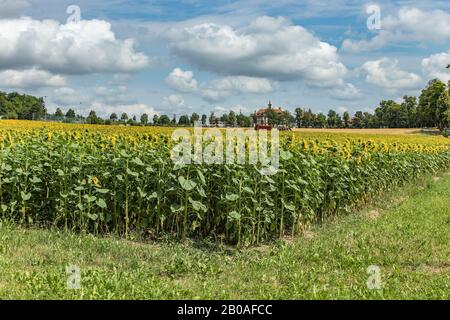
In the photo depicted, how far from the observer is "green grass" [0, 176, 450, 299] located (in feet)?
20.0

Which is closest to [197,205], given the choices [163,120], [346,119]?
[163,120]

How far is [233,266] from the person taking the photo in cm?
781

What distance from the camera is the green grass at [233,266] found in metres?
6.09

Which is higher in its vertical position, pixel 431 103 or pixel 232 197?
pixel 431 103

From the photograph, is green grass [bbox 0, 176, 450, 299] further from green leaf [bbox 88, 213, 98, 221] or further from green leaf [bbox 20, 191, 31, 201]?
green leaf [bbox 20, 191, 31, 201]

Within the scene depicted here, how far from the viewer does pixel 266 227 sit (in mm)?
9852

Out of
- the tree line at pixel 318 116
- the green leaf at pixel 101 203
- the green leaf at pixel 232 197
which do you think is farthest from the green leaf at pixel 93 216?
the tree line at pixel 318 116

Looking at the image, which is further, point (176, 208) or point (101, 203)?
point (101, 203)

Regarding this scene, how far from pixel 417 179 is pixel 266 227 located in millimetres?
13697

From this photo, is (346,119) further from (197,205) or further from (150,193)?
(197,205)

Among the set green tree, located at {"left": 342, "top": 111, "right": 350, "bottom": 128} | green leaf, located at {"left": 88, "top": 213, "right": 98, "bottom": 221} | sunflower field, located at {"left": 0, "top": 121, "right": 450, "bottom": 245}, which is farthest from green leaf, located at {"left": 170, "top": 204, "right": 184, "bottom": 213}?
green tree, located at {"left": 342, "top": 111, "right": 350, "bottom": 128}

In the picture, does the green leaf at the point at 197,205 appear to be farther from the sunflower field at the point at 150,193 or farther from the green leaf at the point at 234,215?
the green leaf at the point at 234,215

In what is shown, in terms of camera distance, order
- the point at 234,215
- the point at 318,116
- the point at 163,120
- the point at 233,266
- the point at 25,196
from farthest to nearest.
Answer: the point at 318,116 → the point at 163,120 → the point at 25,196 → the point at 234,215 → the point at 233,266
